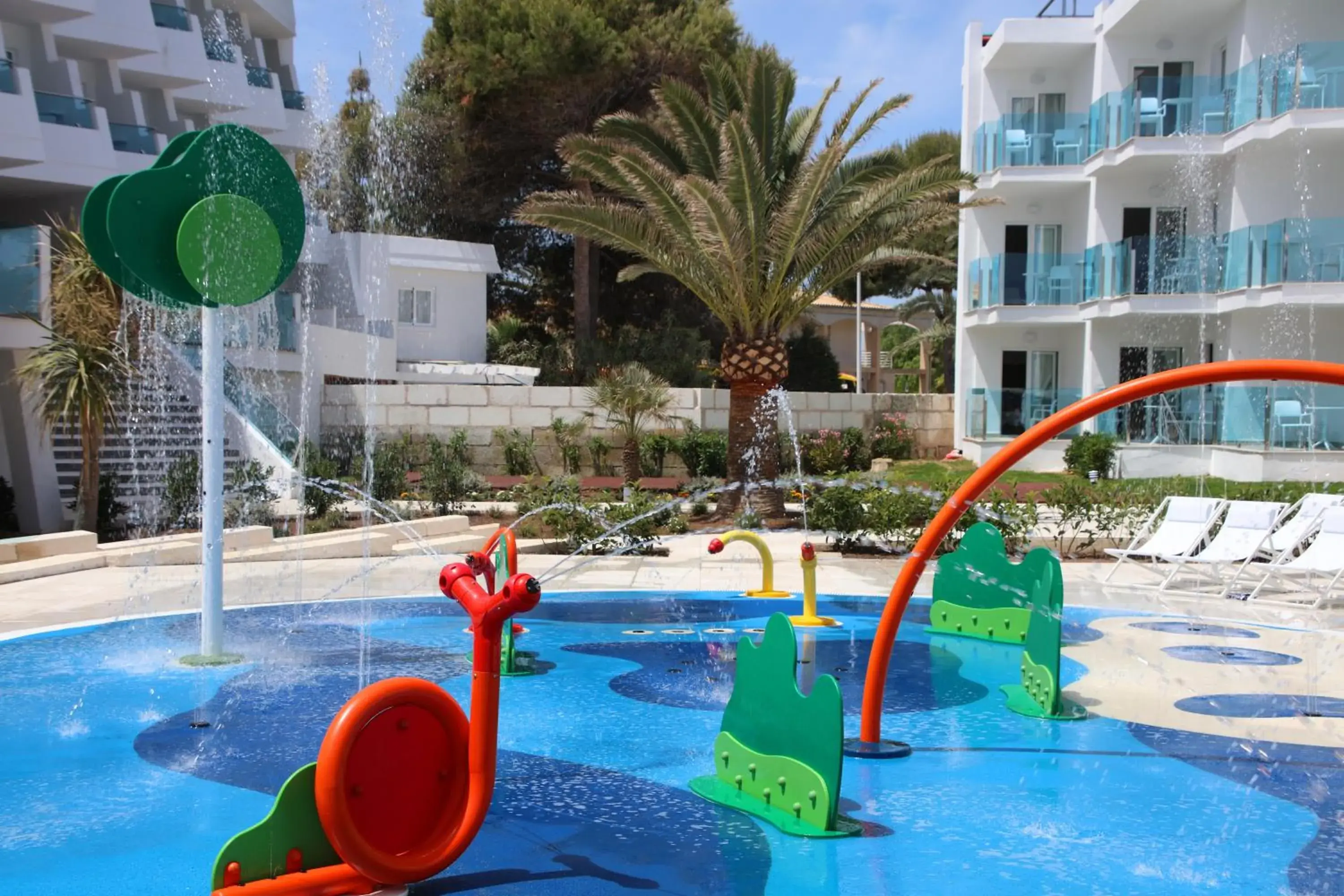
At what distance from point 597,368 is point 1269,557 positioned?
20047mm

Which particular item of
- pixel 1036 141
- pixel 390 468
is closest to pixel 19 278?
pixel 390 468

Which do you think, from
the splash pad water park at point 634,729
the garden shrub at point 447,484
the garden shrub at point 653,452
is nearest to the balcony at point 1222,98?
the garden shrub at point 653,452

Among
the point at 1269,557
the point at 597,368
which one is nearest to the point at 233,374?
the point at 597,368

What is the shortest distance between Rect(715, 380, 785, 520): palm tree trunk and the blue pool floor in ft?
26.6

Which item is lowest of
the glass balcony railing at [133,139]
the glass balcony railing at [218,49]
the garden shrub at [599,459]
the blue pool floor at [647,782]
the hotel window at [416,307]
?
the blue pool floor at [647,782]

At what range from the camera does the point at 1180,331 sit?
83.4ft

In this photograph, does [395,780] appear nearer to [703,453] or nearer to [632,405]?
[632,405]

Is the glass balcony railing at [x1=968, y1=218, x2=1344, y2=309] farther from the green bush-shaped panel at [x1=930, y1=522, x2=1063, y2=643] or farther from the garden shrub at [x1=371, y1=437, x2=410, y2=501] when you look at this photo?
the green bush-shaped panel at [x1=930, y1=522, x2=1063, y2=643]

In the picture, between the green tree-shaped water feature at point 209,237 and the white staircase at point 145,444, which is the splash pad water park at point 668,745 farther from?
the white staircase at point 145,444

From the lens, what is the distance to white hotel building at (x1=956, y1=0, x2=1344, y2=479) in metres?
21.9

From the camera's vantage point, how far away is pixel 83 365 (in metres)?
15.1

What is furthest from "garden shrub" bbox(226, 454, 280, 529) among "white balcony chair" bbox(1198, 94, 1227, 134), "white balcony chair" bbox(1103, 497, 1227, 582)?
"white balcony chair" bbox(1198, 94, 1227, 134)

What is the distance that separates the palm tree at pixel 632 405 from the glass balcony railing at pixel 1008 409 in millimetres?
7706

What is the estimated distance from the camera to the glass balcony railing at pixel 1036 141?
89.5ft
